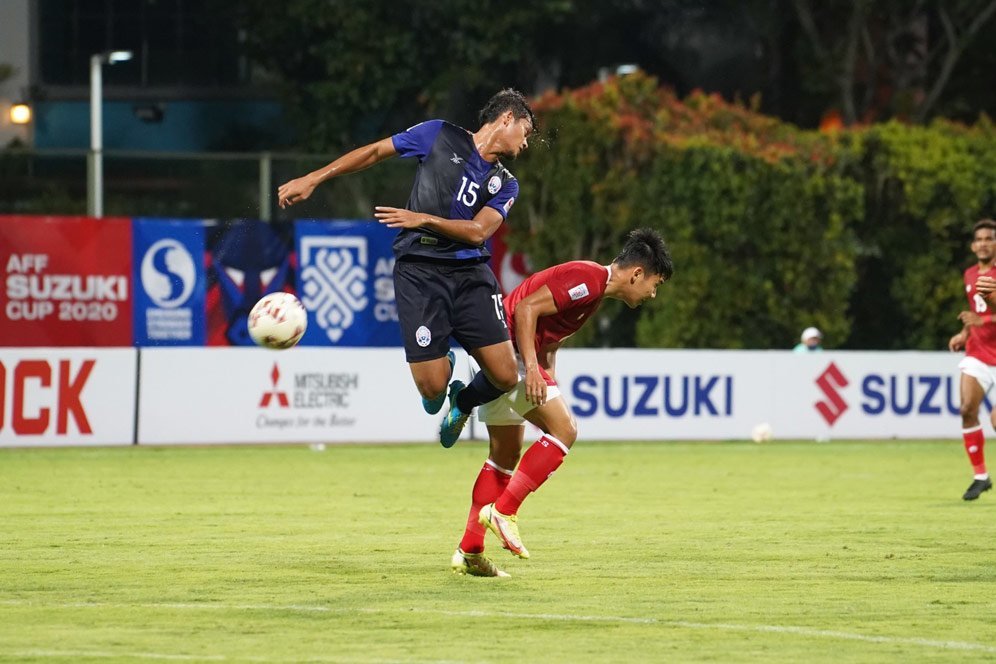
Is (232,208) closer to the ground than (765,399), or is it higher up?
higher up

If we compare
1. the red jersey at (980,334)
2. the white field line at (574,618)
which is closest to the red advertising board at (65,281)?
the red jersey at (980,334)

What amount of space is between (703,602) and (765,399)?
16.8 meters

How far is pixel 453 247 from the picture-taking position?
10.0 metres

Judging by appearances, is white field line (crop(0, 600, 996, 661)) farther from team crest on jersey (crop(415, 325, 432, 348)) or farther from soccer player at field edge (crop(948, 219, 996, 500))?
soccer player at field edge (crop(948, 219, 996, 500))

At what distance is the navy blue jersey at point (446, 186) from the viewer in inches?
392

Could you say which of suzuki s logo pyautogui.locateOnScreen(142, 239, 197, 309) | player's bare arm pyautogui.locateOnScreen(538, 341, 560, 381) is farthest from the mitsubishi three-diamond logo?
player's bare arm pyautogui.locateOnScreen(538, 341, 560, 381)

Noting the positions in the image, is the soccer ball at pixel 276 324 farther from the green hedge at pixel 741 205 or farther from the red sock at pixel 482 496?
the green hedge at pixel 741 205

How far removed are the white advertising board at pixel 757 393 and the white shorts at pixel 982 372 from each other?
28.8 ft

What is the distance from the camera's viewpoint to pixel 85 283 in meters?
27.3

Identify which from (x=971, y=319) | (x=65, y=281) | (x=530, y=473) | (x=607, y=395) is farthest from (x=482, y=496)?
(x=65, y=281)

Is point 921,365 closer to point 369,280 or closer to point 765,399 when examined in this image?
point 765,399

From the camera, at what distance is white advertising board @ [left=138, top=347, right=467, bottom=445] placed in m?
22.7

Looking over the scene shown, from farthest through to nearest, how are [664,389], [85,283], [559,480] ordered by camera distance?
[85,283] → [664,389] → [559,480]

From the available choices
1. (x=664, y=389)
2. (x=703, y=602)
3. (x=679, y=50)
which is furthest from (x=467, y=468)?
(x=679, y=50)
